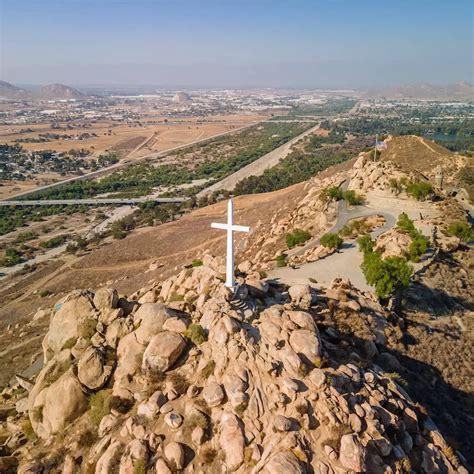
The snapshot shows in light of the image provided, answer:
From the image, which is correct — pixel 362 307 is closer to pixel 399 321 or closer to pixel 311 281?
pixel 399 321

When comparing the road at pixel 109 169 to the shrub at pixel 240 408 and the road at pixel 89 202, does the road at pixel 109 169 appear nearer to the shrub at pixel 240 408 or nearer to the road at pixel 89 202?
the road at pixel 89 202

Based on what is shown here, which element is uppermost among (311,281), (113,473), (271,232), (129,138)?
(113,473)

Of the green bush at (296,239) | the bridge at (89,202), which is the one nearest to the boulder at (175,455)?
the green bush at (296,239)

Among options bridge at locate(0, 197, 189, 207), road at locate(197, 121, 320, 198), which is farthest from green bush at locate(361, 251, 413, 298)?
road at locate(197, 121, 320, 198)

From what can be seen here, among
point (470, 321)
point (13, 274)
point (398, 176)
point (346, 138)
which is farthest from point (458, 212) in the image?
point (346, 138)

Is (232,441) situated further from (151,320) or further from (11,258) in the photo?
(11,258)

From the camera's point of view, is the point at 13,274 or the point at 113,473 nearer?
the point at 113,473
